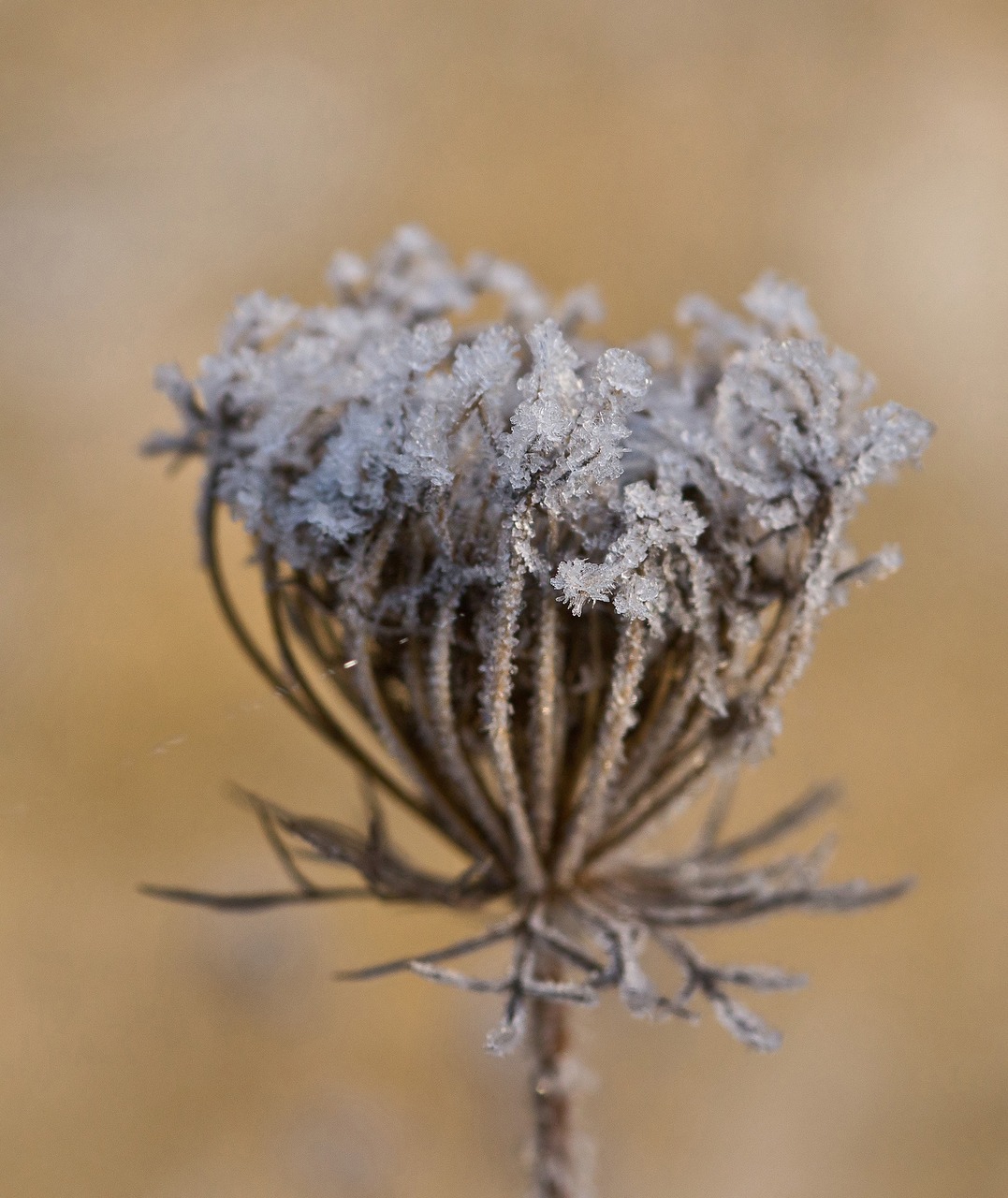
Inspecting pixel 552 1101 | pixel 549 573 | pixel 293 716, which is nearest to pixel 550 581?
pixel 549 573

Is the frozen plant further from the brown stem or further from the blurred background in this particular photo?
the blurred background

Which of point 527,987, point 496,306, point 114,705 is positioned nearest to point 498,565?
point 527,987

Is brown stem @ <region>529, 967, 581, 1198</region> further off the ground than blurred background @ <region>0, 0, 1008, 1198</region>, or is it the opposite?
blurred background @ <region>0, 0, 1008, 1198</region>

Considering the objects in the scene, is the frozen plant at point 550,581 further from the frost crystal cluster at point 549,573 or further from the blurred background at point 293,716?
the blurred background at point 293,716

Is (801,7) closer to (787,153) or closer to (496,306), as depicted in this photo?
(787,153)

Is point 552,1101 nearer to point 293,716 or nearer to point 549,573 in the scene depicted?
point 549,573

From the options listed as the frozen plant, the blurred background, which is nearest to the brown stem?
the frozen plant
